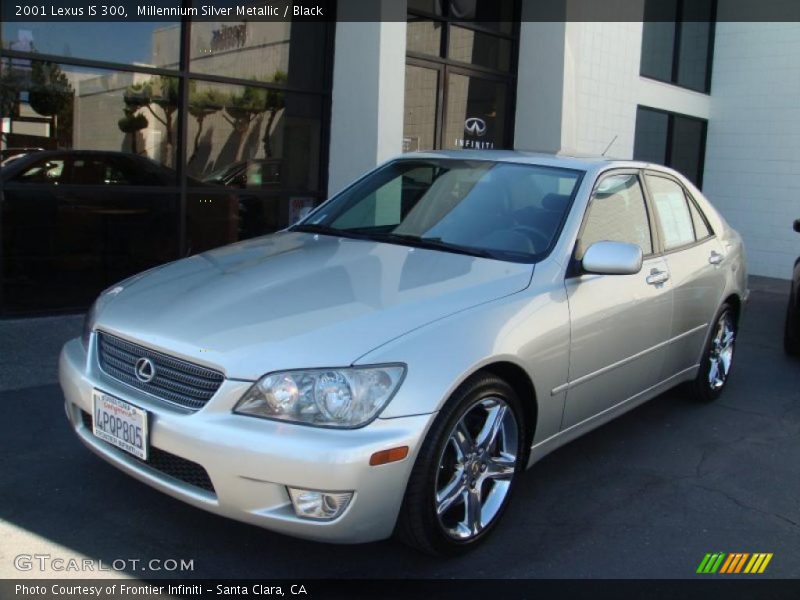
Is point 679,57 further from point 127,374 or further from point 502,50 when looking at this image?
point 127,374

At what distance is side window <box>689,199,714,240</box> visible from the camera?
17.9 ft

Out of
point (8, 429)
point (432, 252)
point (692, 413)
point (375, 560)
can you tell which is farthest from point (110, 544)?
point (692, 413)

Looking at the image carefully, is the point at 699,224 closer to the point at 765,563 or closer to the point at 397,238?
the point at 397,238

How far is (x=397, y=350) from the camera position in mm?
3027

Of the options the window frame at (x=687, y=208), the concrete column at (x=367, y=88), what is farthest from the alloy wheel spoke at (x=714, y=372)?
the concrete column at (x=367, y=88)

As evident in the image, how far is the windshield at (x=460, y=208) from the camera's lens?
162 inches

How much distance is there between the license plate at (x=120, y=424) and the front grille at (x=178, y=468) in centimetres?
4

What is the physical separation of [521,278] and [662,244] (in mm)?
1545

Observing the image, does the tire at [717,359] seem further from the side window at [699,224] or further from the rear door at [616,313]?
the rear door at [616,313]

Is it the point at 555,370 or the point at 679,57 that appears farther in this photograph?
the point at 679,57

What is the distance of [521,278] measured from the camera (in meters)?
3.71

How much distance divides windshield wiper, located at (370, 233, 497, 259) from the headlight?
122cm

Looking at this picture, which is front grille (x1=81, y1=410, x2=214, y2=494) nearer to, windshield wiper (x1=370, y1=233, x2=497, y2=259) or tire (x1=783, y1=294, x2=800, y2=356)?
windshield wiper (x1=370, y1=233, x2=497, y2=259)

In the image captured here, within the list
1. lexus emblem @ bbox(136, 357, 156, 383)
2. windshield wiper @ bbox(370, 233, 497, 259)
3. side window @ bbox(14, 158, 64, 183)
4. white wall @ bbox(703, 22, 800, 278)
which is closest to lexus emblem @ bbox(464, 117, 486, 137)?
white wall @ bbox(703, 22, 800, 278)
